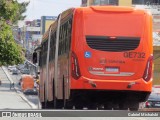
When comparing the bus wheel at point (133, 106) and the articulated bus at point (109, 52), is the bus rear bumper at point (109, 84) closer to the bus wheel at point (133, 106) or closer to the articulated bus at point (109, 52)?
the articulated bus at point (109, 52)

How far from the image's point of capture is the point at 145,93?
17.2 m

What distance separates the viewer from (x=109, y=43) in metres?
16.9

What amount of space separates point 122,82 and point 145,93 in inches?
34.8

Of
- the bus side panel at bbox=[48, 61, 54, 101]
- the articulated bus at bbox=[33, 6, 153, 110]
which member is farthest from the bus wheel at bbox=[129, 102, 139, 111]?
the bus side panel at bbox=[48, 61, 54, 101]

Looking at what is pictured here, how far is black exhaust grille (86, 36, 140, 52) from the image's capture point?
16875 mm

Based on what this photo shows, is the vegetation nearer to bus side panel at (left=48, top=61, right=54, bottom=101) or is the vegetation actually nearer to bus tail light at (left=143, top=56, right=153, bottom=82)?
bus side panel at (left=48, top=61, right=54, bottom=101)

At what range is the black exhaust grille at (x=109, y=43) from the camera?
16.9 meters

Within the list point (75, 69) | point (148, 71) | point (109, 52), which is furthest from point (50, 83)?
point (148, 71)

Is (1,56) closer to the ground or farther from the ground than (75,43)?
closer to the ground

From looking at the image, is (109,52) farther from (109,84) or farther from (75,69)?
(75,69)

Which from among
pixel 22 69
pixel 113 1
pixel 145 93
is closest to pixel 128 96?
pixel 145 93

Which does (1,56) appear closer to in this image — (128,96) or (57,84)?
(57,84)

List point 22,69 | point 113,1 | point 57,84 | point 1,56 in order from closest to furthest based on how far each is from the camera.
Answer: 1. point 57,84
2. point 1,56
3. point 113,1
4. point 22,69

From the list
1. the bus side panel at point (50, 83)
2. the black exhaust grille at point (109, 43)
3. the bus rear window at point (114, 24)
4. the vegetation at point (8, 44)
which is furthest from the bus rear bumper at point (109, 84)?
the vegetation at point (8, 44)
